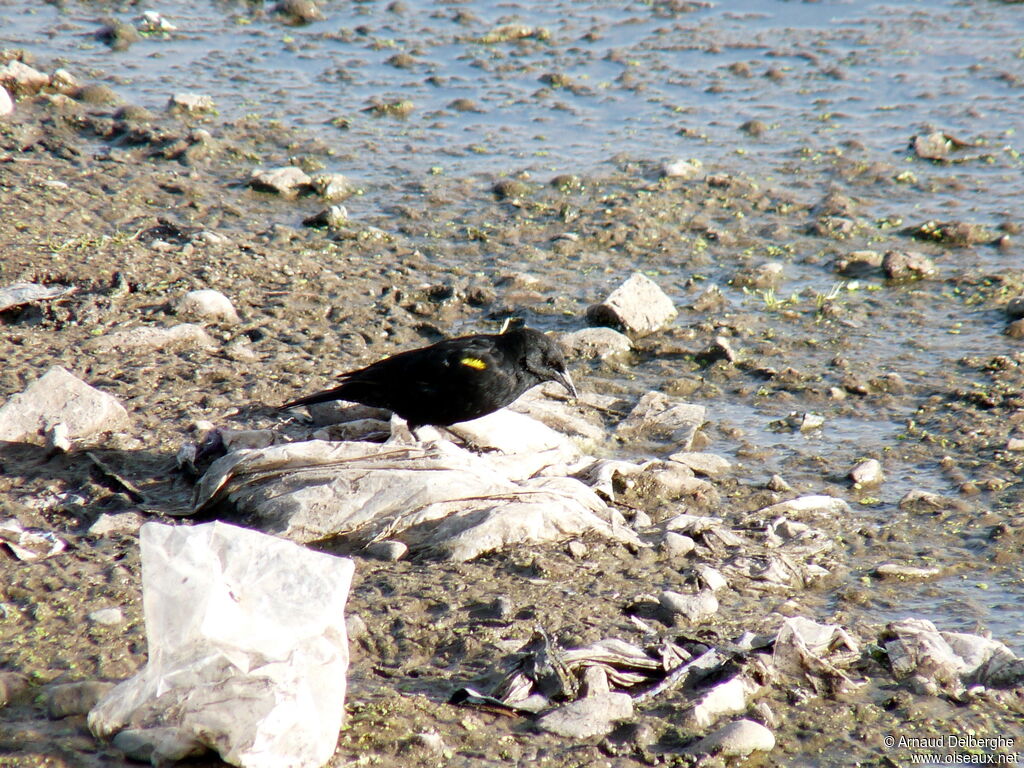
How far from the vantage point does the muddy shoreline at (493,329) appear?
139 inches

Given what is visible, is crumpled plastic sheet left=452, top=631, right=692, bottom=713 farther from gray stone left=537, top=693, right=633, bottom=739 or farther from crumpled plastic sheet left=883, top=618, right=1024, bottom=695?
crumpled plastic sheet left=883, top=618, right=1024, bottom=695

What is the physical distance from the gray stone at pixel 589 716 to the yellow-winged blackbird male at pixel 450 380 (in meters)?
2.02

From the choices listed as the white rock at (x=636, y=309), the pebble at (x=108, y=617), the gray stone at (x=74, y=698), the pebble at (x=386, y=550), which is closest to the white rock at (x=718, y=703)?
the pebble at (x=386, y=550)

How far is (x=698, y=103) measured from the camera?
404 inches

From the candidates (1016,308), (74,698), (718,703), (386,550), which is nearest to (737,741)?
(718,703)

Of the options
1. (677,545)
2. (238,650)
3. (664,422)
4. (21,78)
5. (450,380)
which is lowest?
(664,422)

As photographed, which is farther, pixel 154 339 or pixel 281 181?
pixel 281 181

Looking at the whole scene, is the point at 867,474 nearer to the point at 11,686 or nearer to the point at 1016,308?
the point at 1016,308

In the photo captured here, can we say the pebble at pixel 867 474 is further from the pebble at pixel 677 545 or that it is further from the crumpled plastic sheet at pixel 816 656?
the crumpled plastic sheet at pixel 816 656

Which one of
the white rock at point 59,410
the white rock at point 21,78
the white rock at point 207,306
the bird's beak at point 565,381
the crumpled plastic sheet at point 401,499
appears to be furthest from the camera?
the white rock at point 21,78

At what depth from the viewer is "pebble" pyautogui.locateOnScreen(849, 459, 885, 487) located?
5.24m

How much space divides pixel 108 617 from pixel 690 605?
6.49 ft

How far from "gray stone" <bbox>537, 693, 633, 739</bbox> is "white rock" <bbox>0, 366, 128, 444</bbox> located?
2.71 m

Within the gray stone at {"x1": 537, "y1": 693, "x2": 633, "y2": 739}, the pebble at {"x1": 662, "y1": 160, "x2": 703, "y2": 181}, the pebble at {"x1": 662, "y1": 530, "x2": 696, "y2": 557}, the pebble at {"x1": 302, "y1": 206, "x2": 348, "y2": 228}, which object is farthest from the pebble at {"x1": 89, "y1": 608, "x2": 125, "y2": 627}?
the pebble at {"x1": 662, "y1": 160, "x2": 703, "y2": 181}
